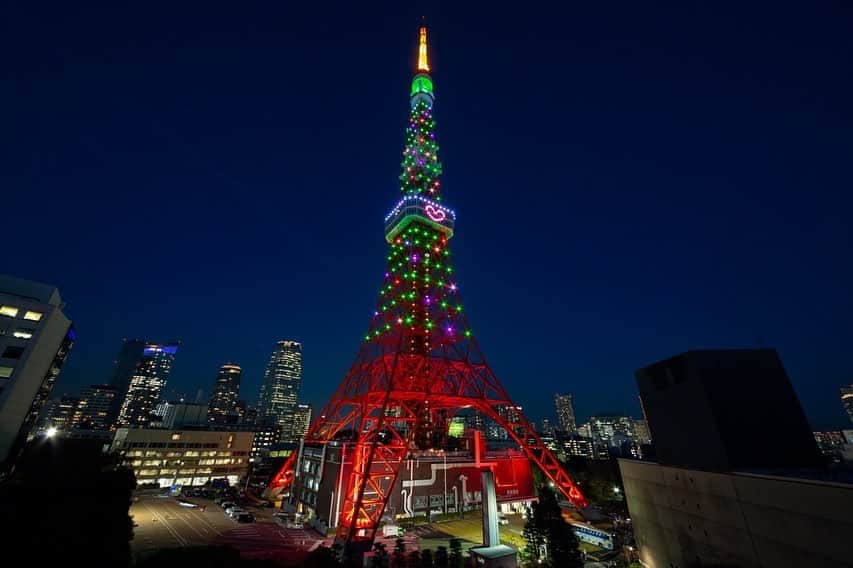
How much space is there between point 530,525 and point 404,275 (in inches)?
859

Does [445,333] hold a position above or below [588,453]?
above

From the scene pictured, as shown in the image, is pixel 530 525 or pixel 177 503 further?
pixel 177 503

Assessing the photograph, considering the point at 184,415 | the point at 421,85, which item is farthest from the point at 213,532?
the point at 184,415

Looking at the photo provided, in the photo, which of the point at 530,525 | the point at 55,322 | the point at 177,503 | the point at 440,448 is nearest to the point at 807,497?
the point at 530,525

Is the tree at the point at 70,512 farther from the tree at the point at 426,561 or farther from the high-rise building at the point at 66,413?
the high-rise building at the point at 66,413

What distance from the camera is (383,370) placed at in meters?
28.5

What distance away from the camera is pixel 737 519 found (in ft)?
38.6

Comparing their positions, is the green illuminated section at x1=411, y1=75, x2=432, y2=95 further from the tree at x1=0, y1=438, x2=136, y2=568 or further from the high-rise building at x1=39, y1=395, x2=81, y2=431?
the high-rise building at x1=39, y1=395, x2=81, y2=431

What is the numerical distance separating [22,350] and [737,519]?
5232 centimetres

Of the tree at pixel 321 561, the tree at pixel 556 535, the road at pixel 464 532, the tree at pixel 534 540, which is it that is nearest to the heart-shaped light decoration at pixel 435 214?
the tree at pixel 556 535

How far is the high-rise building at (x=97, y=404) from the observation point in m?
183

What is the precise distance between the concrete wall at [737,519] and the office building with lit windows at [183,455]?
55.5m

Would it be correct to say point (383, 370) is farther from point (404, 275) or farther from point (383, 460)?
point (404, 275)

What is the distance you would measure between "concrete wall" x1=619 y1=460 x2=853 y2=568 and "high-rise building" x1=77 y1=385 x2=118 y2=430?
243543mm
